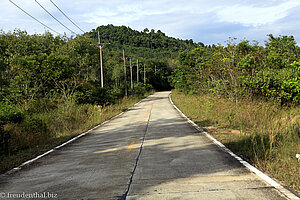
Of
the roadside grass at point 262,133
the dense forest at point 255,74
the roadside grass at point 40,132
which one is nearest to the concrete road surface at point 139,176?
the roadside grass at point 262,133

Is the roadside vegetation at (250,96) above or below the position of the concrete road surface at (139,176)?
above

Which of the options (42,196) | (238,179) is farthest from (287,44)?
(42,196)

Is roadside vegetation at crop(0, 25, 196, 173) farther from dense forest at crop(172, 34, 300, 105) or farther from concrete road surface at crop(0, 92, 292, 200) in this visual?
dense forest at crop(172, 34, 300, 105)

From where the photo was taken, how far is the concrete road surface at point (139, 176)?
448 cm

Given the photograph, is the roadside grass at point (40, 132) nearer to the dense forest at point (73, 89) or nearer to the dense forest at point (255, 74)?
the dense forest at point (73, 89)

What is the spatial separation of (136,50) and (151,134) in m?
112

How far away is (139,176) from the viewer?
5.48 metres

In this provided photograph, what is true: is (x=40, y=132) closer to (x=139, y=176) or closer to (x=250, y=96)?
(x=139, y=176)

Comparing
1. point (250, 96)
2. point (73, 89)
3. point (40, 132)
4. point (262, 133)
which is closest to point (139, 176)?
point (262, 133)

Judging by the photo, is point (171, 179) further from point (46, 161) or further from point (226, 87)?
point (226, 87)

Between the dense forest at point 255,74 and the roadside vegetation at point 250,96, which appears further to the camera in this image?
the dense forest at point 255,74

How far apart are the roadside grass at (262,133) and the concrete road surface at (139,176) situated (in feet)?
2.07

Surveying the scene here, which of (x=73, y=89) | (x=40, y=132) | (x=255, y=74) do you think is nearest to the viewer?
(x=40, y=132)

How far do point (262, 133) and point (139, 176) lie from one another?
5274 millimetres
